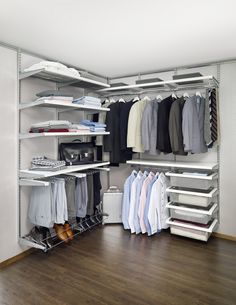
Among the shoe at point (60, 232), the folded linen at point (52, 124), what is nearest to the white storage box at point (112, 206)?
the shoe at point (60, 232)

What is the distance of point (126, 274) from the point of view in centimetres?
243

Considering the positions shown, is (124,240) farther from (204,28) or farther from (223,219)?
(204,28)

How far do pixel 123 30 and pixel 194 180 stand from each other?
1.94 metres

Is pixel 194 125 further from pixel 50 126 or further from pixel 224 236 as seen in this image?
pixel 50 126

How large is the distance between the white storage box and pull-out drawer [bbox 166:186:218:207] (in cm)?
84

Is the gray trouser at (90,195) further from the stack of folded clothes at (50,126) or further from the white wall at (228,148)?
the white wall at (228,148)

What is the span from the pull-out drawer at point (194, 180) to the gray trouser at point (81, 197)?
1.17 meters

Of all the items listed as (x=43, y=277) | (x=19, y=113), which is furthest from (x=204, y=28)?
(x=43, y=277)

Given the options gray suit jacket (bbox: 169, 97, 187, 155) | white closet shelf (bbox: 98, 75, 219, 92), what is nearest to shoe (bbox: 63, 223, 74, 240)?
gray suit jacket (bbox: 169, 97, 187, 155)

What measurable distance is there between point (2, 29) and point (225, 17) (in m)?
1.97

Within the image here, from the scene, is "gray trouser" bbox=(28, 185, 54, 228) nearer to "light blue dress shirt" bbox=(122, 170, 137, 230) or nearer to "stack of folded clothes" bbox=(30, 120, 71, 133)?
"stack of folded clothes" bbox=(30, 120, 71, 133)

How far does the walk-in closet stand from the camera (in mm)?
2125

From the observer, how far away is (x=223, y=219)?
331 cm

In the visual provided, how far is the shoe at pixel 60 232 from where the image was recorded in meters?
3.00
